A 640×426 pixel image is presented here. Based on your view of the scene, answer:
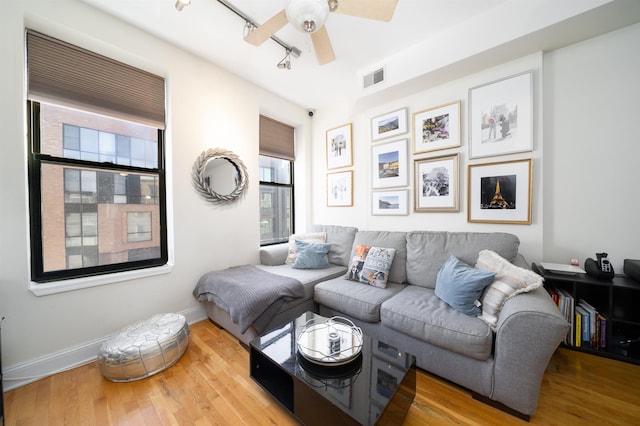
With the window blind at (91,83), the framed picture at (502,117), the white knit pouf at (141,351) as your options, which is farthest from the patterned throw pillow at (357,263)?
the window blind at (91,83)

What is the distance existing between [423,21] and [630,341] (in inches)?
119

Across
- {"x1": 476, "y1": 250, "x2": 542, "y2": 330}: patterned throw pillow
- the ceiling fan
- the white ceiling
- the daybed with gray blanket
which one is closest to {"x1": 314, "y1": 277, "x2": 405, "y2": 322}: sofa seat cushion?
the daybed with gray blanket

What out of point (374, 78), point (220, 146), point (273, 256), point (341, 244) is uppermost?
point (374, 78)

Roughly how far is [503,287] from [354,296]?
1.04 m

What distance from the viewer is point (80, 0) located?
1.77m

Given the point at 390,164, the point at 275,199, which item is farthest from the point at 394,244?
the point at 275,199

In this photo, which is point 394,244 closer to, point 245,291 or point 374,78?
point 245,291

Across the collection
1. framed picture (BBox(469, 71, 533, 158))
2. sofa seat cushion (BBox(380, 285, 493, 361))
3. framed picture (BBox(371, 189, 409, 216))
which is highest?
framed picture (BBox(469, 71, 533, 158))

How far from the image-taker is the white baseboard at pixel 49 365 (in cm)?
153

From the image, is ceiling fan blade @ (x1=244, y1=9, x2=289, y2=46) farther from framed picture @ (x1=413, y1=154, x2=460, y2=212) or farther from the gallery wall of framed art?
framed picture @ (x1=413, y1=154, x2=460, y2=212)

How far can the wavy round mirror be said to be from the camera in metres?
2.46

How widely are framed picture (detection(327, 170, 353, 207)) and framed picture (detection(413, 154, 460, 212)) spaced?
923mm

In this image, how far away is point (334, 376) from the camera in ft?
3.88

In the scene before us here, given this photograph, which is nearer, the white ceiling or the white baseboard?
the white baseboard
